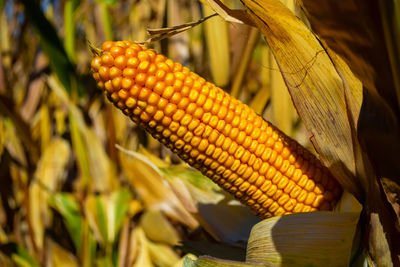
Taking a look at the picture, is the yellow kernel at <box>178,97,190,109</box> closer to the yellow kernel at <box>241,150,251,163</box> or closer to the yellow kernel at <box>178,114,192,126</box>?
the yellow kernel at <box>178,114,192,126</box>

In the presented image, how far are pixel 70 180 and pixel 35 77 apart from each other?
0.58m

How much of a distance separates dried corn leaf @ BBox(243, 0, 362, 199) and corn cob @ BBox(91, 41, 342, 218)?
0.25 feet

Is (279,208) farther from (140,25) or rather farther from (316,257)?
(140,25)

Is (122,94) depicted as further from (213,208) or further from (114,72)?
(213,208)

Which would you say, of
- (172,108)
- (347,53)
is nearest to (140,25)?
(172,108)

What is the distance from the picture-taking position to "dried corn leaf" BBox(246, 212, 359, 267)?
1.87 ft

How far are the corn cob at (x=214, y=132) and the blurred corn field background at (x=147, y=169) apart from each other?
64mm

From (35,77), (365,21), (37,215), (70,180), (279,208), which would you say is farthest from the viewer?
(70,180)

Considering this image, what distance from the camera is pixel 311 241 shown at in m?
0.58

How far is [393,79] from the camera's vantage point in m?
0.48

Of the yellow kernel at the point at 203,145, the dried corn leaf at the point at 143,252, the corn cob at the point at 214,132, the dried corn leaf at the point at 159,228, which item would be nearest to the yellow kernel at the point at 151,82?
the corn cob at the point at 214,132

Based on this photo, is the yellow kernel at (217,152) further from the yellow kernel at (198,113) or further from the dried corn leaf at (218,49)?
the dried corn leaf at (218,49)

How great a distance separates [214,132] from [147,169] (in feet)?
1.96

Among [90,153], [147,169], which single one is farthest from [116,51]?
[90,153]
